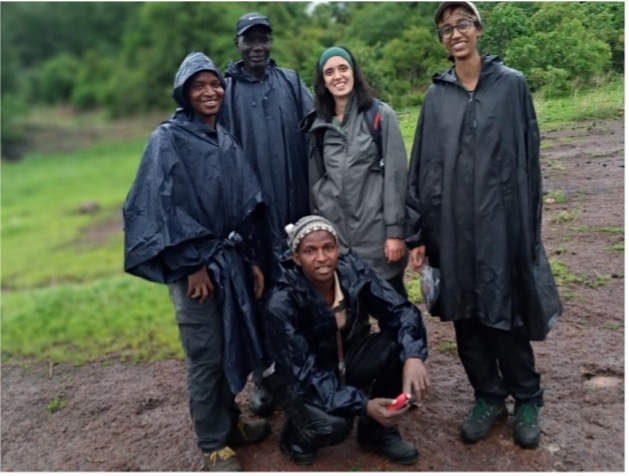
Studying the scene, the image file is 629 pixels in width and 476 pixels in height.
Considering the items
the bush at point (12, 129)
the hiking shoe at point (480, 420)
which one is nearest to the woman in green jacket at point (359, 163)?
the hiking shoe at point (480, 420)

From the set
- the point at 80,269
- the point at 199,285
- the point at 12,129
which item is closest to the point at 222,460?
the point at 199,285

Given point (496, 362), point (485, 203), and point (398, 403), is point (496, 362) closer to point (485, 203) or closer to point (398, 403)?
point (398, 403)

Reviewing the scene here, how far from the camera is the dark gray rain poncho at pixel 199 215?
362 cm

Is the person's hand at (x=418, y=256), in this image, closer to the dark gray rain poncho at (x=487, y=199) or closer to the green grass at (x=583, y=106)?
the dark gray rain poncho at (x=487, y=199)

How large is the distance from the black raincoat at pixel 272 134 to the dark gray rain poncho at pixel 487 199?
714 millimetres

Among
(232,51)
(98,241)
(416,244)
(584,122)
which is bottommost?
(98,241)

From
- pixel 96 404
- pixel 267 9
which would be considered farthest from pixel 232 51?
pixel 96 404

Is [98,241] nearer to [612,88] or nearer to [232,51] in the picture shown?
[232,51]

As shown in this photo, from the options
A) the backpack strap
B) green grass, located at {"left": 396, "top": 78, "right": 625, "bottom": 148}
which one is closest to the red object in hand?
the backpack strap

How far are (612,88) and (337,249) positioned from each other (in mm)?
1898

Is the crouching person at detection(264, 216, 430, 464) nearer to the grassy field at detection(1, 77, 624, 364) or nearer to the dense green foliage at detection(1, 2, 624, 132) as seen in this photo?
the grassy field at detection(1, 77, 624, 364)

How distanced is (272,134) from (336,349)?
3.74 feet

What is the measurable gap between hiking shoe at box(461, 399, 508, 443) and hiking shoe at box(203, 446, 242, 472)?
112cm

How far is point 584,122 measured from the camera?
14.8 ft
